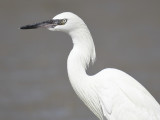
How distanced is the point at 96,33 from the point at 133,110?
2.75 m

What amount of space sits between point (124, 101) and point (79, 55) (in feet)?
1.28

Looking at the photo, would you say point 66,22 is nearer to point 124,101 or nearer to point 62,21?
point 62,21

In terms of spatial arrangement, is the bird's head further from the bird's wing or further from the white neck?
the bird's wing

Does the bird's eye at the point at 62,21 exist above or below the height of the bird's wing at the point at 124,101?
above

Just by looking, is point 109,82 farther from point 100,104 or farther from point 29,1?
point 29,1

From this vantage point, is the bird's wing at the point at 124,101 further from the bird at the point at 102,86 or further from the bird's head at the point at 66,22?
the bird's head at the point at 66,22

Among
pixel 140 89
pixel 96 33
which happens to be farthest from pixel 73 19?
pixel 96 33

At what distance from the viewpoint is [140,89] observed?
3102mm

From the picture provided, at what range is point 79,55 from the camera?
10.2ft

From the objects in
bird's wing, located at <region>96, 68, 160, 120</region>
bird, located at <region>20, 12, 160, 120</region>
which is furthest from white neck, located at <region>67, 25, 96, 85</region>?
bird's wing, located at <region>96, 68, 160, 120</region>

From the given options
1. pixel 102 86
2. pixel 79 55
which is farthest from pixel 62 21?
pixel 102 86

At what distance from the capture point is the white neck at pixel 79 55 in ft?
10.1

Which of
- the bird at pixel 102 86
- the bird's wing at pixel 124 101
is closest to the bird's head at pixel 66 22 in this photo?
the bird at pixel 102 86

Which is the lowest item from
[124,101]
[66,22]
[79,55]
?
[124,101]
